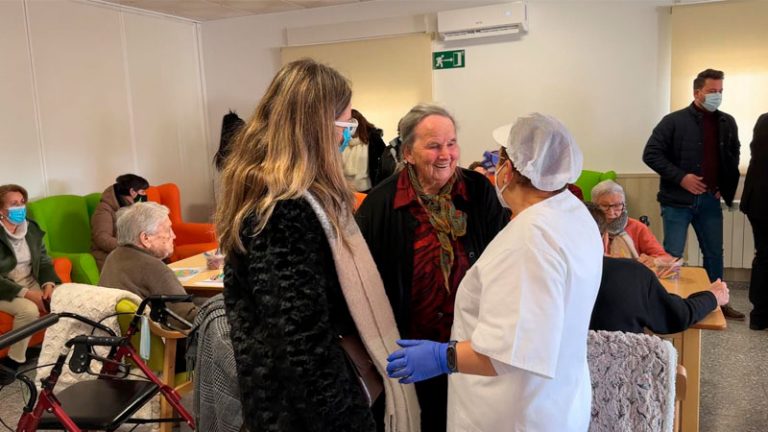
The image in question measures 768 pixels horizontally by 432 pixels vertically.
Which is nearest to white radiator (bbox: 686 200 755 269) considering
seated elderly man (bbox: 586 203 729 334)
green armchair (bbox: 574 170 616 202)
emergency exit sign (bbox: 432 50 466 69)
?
green armchair (bbox: 574 170 616 202)

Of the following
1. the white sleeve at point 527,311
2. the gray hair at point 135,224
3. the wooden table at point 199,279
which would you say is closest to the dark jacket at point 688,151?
the wooden table at point 199,279

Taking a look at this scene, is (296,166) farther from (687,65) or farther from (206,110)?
(206,110)

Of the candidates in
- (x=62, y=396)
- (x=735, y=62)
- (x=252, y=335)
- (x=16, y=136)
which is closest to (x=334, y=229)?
(x=252, y=335)

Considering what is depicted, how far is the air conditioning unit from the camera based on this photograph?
5.62 meters

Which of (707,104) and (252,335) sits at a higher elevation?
(707,104)

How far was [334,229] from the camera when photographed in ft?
4.34

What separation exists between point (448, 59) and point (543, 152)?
191 inches

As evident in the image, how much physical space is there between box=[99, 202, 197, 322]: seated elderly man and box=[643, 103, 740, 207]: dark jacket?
3.52 metres

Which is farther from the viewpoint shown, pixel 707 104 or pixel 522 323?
pixel 707 104

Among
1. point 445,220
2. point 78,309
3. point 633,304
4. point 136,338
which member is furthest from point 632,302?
point 78,309

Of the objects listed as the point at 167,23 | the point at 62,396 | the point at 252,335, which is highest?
the point at 167,23

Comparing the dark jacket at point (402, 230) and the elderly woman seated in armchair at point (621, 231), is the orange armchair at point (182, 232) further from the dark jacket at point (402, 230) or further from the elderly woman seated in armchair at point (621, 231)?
the dark jacket at point (402, 230)

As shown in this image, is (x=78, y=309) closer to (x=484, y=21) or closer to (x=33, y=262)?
(x=33, y=262)

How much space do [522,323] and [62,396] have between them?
198 cm
